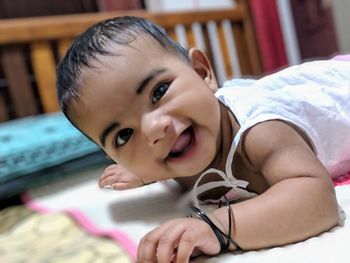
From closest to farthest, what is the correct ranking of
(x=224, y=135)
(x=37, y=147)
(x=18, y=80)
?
(x=224, y=135), (x=37, y=147), (x=18, y=80)

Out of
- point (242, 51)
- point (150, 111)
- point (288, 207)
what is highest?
point (150, 111)

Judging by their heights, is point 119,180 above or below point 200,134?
below

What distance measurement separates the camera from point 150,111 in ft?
1.98

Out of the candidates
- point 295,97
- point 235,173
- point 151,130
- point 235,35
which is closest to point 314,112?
point 295,97

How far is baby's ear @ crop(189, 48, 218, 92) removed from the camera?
749 millimetres

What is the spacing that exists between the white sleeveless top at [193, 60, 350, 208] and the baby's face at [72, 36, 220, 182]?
7 cm

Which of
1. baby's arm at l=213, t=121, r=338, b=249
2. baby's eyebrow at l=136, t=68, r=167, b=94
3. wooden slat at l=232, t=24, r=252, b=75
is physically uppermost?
baby's eyebrow at l=136, t=68, r=167, b=94

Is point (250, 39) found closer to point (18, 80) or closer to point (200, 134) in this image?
point (18, 80)

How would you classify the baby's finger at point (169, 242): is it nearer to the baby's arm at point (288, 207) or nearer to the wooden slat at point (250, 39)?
the baby's arm at point (288, 207)

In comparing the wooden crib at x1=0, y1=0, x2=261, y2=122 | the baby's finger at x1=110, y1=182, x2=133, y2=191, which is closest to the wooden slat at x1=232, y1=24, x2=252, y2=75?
the wooden crib at x1=0, y1=0, x2=261, y2=122

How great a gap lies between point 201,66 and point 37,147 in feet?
1.82

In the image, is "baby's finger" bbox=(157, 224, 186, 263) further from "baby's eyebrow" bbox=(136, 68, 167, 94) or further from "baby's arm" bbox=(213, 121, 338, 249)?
"baby's eyebrow" bbox=(136, 68, 167, 94)

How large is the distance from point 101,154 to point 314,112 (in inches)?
24.5

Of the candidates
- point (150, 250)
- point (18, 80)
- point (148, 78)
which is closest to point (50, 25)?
point (18, 80)
